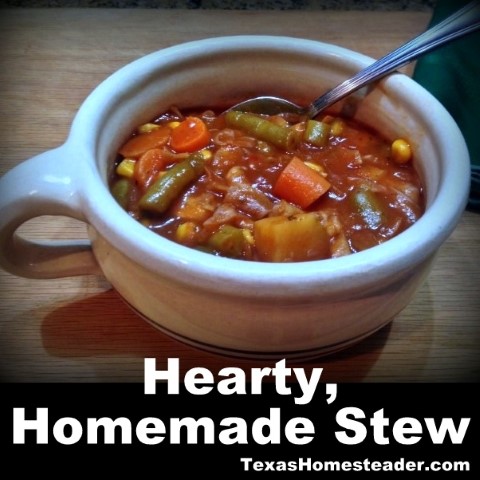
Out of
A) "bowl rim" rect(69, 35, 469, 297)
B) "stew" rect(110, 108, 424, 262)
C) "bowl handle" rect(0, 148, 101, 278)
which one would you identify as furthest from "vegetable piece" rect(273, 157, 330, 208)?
"bowl handle" rect(0, 148, 101, 278)

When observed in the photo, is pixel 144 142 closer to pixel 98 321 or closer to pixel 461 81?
pixel 98 321

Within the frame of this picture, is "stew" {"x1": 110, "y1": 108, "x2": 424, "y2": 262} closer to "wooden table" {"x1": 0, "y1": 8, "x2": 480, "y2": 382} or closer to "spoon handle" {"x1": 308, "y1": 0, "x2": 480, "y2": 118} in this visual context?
"spoon handle" {"x1": 308, "y1": 0, "x2": 480, "y2": 118}

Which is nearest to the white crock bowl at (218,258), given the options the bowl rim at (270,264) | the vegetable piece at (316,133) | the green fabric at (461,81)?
the bowl rim at (270,264)

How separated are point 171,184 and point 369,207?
1.13 feet

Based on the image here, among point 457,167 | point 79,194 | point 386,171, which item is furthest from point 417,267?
point 79,194

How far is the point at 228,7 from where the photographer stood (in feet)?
7.02

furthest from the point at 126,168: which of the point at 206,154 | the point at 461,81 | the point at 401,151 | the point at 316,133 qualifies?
the point at 461,81

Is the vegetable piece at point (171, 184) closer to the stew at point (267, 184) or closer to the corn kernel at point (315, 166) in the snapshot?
the stew at point (267, 184)

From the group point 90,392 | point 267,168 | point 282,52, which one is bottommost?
point 90,392

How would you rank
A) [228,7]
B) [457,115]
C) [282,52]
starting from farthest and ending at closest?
[228,7] → [457,115] → [282,52]

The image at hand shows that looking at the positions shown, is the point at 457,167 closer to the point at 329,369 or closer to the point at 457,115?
the point at 329,369

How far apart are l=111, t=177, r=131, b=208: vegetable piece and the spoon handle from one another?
436 mm

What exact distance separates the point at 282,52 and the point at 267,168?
257 millimetres

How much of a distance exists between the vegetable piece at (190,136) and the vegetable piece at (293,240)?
0.30m
